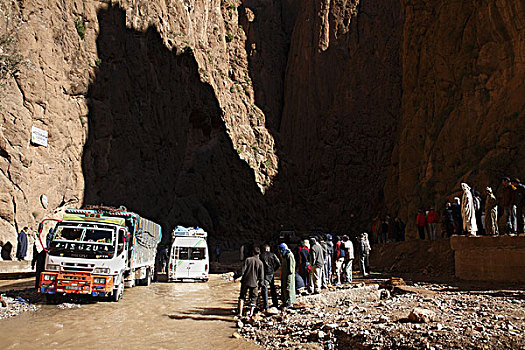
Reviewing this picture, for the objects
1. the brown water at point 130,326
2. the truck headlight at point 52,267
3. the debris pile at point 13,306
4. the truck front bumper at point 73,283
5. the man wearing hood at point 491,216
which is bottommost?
the brown water at point 130,326

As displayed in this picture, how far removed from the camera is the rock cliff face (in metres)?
26.7

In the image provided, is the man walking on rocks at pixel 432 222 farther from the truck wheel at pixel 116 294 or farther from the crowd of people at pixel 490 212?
the truck wheel at pixel 116 294

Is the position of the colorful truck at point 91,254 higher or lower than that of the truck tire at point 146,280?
higher

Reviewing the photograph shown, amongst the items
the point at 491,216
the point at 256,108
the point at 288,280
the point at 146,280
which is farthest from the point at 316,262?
the point at 256,108

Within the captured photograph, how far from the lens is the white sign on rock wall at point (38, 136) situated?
27894mm

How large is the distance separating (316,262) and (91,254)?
6.63 meters

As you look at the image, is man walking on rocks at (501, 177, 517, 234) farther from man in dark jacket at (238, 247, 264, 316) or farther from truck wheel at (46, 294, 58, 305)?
truck wheel at (46, 294, 58, 305)

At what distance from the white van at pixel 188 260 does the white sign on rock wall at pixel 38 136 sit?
11.7 m

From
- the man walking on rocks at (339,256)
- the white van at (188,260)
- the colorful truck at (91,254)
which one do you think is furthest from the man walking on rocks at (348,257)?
the colorful truck at (91,254)

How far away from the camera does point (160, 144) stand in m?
40.5

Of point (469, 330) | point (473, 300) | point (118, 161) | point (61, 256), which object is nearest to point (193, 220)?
point (118, 161)

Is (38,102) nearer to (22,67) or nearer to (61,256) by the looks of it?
(22,67)

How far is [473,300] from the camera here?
1115 cm

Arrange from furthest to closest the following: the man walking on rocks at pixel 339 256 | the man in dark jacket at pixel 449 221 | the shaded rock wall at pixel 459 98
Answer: the shaded rock wall at pixel 459 98 < the man in dark jacket at pixel 449 221 < the man walking on rocks at pixel 339 256
